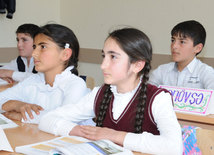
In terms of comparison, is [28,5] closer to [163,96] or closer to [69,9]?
[69,9]

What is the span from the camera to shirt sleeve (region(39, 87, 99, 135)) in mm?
1366

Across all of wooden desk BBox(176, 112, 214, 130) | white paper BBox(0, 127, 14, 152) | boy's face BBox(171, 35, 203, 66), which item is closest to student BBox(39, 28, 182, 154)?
white paper BBox(0, 127, 14, 152)

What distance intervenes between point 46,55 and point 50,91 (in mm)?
237

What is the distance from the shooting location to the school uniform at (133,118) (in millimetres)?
1158

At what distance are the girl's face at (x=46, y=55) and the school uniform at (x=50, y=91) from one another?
3.1 inches

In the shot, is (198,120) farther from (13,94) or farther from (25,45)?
(25,45)

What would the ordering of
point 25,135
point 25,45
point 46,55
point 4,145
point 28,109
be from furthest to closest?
1. point 25,45
2. point 46,55
3. point 28,109
4. point 25,135
5. point 4,145

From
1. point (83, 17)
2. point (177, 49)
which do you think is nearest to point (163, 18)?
point (177, 49)

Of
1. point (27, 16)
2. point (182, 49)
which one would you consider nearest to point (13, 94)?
point (182, 49)

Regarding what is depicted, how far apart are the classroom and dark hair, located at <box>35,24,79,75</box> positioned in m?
1.86

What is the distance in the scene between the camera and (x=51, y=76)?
6.50 ft

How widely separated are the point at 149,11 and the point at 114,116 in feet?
8.61

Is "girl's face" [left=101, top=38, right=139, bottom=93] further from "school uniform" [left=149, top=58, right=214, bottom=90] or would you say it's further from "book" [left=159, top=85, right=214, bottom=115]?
"school uniform" [left=149, top=58, right=214, bottom=90]

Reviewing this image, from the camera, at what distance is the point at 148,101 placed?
1.38 metres
